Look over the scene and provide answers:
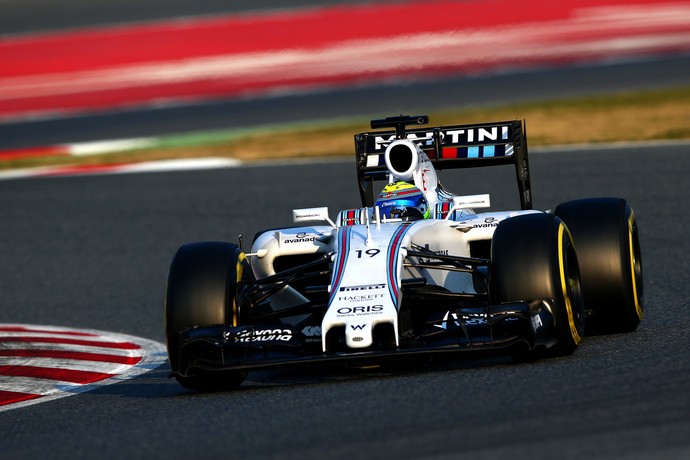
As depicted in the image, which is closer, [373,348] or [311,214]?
[373,348]

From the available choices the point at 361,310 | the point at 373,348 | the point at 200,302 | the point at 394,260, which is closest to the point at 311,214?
the point at 394,260

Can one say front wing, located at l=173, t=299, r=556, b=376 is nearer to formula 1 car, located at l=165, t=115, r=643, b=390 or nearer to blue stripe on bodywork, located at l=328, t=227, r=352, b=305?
formula 1 car, located at l=165, t=115, r=643, b=390

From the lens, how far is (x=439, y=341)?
7027mm

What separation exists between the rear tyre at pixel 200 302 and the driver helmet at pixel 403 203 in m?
1.32

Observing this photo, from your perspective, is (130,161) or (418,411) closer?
(418,411)

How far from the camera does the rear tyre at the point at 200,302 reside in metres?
7.44

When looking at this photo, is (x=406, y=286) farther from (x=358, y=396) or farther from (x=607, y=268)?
(x=607, y=268)

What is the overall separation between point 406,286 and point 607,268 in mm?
1503

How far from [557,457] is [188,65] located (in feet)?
71.4

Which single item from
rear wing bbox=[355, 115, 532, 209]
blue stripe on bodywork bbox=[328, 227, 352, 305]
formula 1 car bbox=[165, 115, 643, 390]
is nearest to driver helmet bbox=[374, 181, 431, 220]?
formula 1 car bbox=[165, 115, 643, 390]

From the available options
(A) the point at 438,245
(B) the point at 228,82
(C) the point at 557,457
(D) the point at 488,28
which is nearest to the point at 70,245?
(A) the point at 438,245

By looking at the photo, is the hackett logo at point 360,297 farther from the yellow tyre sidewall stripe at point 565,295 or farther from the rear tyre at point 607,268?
the rear tyre at point 607,268

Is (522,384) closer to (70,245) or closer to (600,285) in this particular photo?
(600,285)

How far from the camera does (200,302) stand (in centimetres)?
749
